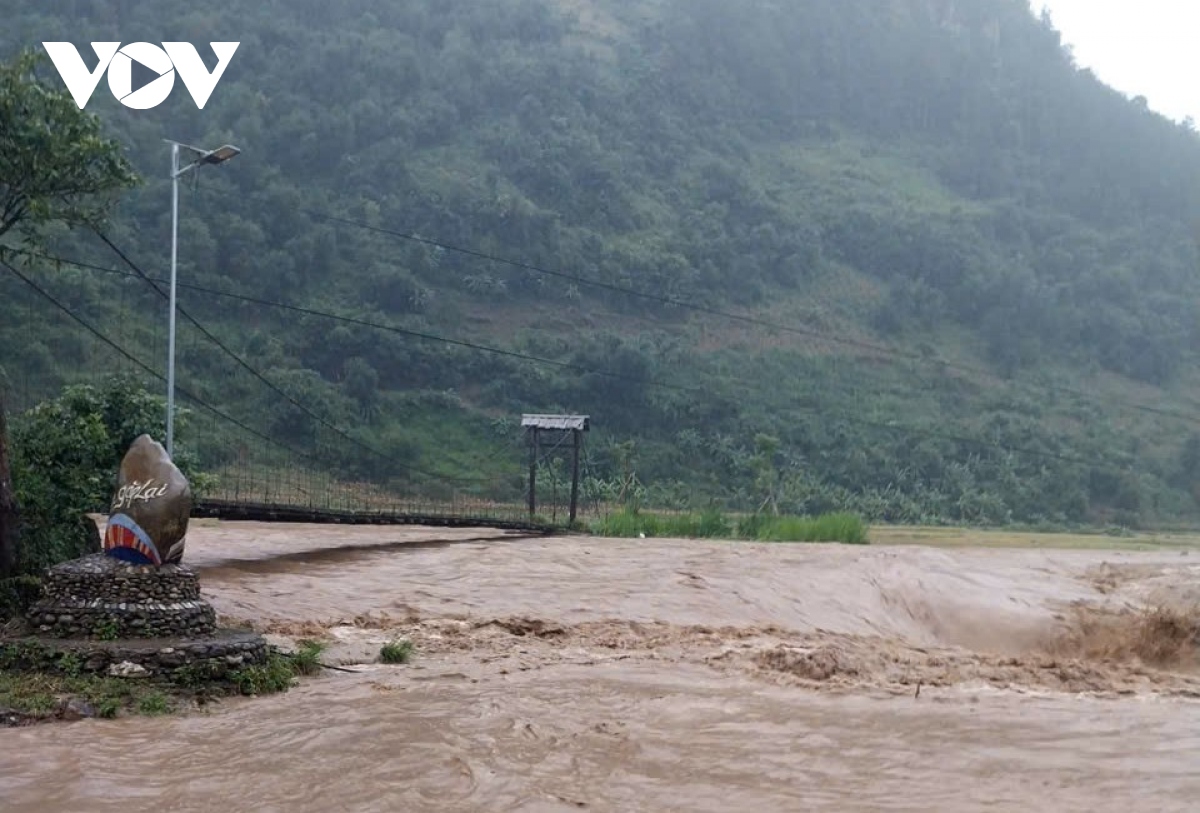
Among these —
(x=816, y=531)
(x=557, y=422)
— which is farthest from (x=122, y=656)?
(x=557, y=422)

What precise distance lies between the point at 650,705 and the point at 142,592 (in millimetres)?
4386

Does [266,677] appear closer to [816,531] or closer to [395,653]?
[395,653]

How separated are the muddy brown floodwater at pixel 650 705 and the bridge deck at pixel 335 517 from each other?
6.03 feet

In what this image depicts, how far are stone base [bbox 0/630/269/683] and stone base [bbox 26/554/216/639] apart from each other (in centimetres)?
14

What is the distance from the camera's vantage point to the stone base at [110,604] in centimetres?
1072

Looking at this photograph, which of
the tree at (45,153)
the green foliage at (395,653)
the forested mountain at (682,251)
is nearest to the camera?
the green foliage at (395,653)

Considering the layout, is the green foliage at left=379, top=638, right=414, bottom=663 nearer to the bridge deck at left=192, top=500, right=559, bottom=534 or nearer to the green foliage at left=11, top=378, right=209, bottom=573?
the green foliage at left=11, top=378, right=209, bottom=573

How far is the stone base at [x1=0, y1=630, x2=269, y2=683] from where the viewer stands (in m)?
10.3

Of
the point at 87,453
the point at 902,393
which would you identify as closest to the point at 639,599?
the point at 87,453

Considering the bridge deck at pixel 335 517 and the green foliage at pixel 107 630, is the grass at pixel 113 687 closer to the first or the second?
the green foliage at pixel 107 630

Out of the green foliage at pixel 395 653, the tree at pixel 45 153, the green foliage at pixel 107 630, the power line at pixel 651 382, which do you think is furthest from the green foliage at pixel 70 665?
the power line at pixel 651 382

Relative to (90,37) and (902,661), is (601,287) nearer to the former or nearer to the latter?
(90,37)

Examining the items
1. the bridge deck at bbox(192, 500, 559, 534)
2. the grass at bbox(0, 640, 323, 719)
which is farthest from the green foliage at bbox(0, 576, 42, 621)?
the bridge deck at bbox(192, 500, 559, 534)

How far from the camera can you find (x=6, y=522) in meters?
12.2
